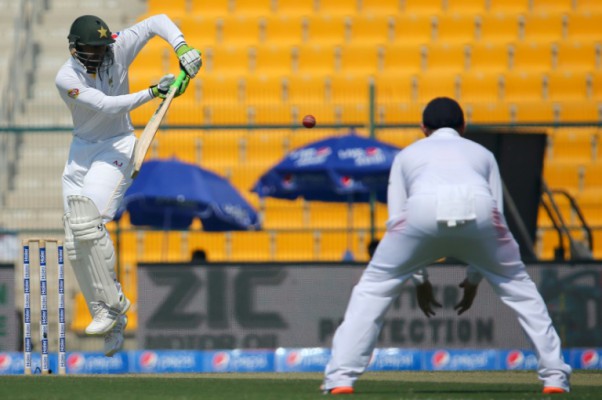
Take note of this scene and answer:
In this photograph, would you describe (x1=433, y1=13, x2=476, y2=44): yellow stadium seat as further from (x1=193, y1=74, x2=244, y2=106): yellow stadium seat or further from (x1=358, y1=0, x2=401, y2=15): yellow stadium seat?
(x1=193, y1=74, x2=244, y2=106): yellow stadium seat

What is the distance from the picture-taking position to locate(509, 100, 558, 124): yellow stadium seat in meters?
15.0

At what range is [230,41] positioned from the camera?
17.2m

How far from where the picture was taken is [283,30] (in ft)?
56.3

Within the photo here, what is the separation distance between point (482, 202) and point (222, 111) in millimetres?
9778

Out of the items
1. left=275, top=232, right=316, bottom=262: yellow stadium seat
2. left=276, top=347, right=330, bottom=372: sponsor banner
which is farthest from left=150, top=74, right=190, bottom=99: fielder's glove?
left=275, top=232, right=316, bottom=262: yellow stadium seat

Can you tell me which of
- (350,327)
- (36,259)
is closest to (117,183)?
(350,327)

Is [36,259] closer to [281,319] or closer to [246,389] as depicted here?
[281,319]

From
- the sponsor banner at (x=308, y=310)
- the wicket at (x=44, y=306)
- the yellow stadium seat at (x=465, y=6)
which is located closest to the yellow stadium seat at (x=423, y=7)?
the yellow stadium seat at (x=465, y=6)

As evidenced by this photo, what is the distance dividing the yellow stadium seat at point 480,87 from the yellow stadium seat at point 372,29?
52.0 inches

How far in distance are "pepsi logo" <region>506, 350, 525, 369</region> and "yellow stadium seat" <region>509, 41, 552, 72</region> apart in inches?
263

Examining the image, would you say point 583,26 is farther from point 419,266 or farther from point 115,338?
point 419,266

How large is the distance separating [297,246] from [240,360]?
8.58ft

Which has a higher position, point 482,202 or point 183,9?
point 183,9

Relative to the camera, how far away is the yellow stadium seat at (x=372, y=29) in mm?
17016
